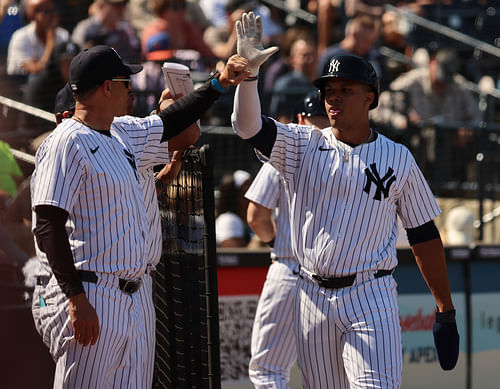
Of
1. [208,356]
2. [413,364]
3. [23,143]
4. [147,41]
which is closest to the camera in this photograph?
[208,356]

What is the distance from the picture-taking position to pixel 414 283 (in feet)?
25.0

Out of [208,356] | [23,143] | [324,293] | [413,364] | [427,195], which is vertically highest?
[23,143]

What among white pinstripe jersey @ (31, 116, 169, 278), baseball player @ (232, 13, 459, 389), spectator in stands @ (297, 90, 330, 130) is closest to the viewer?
white pinstripe jersey @ (31, 116, 169, 278)

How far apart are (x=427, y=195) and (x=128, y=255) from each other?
62.3 inches

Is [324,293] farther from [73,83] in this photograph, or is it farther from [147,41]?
[147,41]

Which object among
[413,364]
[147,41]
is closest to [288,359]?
[413,364]

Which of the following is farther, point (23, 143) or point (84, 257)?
point (23, 143)

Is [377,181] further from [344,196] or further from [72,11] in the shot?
[72,11]

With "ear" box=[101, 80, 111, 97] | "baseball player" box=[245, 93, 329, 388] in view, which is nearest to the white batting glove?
"ear" box=[101, 80, 111, 97]

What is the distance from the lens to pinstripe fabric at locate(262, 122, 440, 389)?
14.5 ft

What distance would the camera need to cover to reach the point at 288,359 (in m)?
6.27

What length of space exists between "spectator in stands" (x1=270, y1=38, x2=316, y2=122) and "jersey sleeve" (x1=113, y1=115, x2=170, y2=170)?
4.17 metres

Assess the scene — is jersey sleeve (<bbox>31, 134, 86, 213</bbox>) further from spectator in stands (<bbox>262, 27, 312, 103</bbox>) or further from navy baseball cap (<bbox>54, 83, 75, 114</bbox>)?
spectator in stands (<bbox>262, 27, 312, 103</bbox>)

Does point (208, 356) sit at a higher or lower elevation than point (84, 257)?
lower
